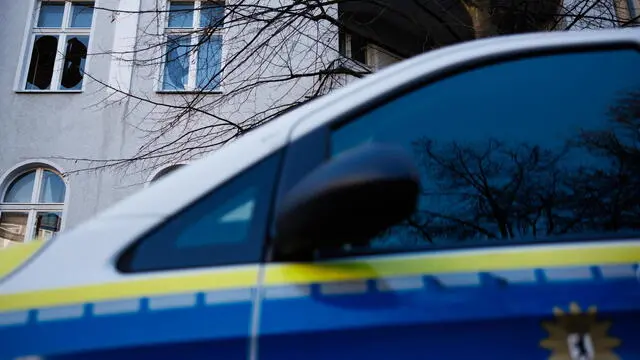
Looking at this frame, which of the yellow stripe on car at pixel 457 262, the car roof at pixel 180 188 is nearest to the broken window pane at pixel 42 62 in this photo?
the car roof at pixel 180 188

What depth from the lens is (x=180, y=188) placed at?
1174mm

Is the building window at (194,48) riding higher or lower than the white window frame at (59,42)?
lower

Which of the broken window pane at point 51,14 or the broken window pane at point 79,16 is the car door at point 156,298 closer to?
the broken window pane at point 79,16

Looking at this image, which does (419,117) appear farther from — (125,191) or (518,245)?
(125,191)

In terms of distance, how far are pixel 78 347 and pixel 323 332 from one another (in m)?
0.50

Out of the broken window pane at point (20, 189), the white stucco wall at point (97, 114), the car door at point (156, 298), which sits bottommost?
the car door at point (156, 298)

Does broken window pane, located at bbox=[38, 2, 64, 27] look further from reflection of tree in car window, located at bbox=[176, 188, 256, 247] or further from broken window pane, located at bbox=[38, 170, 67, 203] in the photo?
reflection of tree in car window, located at bbox=[176, 188, 256, 247]

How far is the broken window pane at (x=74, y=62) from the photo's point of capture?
29.2 feet

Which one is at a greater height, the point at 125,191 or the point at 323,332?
the point at 125,191

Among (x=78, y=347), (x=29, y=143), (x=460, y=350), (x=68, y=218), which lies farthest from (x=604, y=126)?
(x=29, y=143)

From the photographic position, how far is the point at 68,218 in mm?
7957

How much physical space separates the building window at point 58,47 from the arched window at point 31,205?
1649mm

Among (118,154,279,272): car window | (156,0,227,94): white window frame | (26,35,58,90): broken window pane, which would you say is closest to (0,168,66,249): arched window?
(26,35,58,90): broken window pane

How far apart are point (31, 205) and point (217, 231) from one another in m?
8.48
